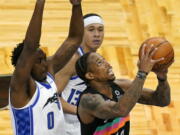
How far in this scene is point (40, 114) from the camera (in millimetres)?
6012

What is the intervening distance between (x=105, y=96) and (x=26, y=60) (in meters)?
0.64

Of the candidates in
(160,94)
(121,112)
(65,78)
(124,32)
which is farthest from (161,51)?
(124,32)

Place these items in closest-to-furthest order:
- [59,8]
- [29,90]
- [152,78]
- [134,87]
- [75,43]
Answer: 1. [134,87]
2. [29,90]
3. [75,43]
4. [152,78]
5. [59,8]

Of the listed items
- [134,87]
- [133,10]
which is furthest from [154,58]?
[133,10]

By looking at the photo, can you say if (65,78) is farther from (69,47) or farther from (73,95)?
(69,47)

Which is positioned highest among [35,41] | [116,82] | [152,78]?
[35,41]

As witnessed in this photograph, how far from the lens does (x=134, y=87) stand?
5.49 m

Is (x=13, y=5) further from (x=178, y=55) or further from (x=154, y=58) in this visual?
(x=154, y=58)

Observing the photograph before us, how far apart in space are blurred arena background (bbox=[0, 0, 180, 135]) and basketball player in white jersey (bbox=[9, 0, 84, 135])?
2784mm

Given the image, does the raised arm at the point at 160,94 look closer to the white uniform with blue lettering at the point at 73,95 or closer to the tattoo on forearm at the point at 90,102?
the tattoo on forearm at the point at 90,102

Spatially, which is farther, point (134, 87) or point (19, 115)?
point (19, 115)

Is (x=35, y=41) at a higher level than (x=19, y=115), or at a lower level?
higher

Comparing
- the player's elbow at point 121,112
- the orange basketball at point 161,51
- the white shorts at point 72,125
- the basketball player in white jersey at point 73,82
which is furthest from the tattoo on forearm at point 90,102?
the white shorts at point 72,125

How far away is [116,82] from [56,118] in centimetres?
58
